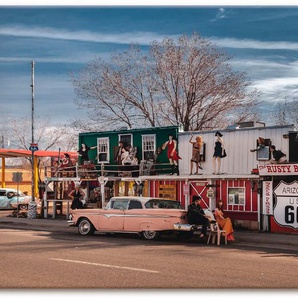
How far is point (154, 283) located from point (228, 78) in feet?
106

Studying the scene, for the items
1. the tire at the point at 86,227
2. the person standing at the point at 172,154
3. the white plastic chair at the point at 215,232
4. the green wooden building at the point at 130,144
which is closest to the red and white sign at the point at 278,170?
the white plastic chair at the point at 215,232

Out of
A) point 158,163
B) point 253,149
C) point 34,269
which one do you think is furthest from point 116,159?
point 34,269

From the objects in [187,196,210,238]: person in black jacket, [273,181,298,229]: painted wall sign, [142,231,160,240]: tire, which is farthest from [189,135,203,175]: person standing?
[142,231,160,240]: tire

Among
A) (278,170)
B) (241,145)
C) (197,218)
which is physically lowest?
(197,218)

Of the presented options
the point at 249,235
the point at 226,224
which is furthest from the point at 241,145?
the point at 226,224

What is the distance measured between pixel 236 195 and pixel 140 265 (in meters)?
13.0

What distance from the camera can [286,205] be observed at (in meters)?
23.6

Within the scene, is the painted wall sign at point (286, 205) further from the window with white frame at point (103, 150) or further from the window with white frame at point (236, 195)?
the window with white frame at point (103, 150)

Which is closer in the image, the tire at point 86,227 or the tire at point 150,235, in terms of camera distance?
the tire at point 150,235

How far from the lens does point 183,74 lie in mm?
42250

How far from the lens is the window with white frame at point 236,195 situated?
2586cm

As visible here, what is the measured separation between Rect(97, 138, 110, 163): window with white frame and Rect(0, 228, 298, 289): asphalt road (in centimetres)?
1400

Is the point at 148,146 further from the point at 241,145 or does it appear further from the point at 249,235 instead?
the point at 249,235
